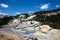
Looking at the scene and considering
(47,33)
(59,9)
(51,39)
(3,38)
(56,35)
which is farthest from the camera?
(59,9)

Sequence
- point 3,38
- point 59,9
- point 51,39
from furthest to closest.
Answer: point 59,9, point 51,39, point 3,38

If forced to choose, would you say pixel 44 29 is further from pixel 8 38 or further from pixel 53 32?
pixel 8 38

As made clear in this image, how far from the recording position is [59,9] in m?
99.2

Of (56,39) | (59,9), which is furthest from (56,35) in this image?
(59,9)

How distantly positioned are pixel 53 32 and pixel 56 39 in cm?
620

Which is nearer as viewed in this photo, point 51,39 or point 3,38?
point 3,38

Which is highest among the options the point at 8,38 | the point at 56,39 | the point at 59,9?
the point at 59,9

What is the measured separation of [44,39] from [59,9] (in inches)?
2696

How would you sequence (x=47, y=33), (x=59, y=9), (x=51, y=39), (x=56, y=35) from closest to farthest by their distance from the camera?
(x=51, y=39) → (x=56, y=35) → (x=47, y=33) → (x=59, y=9)

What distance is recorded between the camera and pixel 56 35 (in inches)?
1523

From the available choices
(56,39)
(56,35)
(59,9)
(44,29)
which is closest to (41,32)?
(44,29)

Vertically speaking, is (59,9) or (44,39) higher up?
(59,9)

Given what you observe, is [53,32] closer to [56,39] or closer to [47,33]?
[47,33]

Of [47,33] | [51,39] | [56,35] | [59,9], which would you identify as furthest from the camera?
[59,9]
